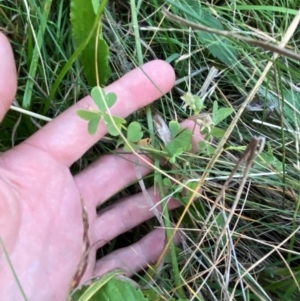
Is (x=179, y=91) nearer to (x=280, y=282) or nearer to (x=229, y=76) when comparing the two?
(x=229, y=76)

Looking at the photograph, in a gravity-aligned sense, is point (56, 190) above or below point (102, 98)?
below

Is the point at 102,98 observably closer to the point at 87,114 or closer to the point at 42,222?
the point at 87,114

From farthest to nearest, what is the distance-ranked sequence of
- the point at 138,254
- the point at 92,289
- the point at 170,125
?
the point at 138,254, the point at 170,125, the point at 92,289

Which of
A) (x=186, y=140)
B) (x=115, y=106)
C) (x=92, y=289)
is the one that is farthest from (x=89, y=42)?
(x=92, y=289)

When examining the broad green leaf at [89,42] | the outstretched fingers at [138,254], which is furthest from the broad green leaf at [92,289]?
the broad green leaf at [89,42]

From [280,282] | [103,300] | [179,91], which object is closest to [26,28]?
[179,91]

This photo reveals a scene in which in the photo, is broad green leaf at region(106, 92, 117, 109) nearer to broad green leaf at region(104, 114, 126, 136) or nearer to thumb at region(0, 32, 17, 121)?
broad green leaf at region(104, 114, 126, 136)

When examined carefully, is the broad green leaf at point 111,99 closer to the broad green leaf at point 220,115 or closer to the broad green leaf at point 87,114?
the broad green leaf at point 87,114
